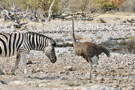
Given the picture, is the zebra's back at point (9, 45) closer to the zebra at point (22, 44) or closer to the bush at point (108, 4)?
the zebra at point (22, 44)

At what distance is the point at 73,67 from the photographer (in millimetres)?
11680

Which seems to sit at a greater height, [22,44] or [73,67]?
[22,44]

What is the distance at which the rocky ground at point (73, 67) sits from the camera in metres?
6.85

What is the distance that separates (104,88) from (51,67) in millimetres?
5541

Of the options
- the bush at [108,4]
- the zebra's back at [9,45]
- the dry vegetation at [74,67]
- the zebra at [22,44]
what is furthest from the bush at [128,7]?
the zebra's back at [9,45]

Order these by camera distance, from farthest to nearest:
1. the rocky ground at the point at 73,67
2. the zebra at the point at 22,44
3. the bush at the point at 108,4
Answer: the bush at the point at 108,4 → the zebra at the point at 22,44 → the rocky ground at the point at 73,67

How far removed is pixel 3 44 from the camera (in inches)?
355

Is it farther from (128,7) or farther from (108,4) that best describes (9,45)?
(128,7)

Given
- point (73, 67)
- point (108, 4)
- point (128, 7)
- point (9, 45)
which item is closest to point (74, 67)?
point (73, 67)

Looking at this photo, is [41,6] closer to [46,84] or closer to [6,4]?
[6,4]

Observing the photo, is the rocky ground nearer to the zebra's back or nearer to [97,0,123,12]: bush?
the zebra's back

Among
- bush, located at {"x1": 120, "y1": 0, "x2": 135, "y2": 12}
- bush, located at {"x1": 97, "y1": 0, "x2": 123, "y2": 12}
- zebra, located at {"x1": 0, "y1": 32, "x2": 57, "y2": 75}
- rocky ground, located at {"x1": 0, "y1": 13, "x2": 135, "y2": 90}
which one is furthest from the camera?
bush, located at {"x1": 120, "y1": 0, "x2": 135, "y2": 12}

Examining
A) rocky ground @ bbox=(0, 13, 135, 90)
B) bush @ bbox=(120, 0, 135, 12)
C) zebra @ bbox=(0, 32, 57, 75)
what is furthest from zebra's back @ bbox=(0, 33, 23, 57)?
bush @ bbox=(120, 0, 135, 12)

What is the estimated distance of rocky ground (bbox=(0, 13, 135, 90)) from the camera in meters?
6.85
